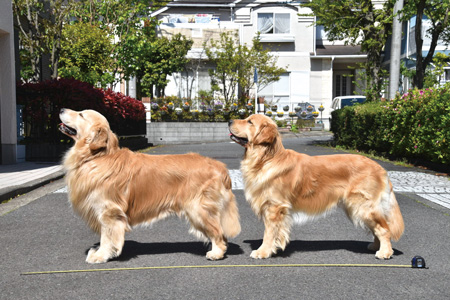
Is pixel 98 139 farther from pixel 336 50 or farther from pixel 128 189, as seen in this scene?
pixel 336 50

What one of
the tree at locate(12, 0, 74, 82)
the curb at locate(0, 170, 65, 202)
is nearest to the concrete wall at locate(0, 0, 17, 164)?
the curb at locate(0, 170, 65, 202)

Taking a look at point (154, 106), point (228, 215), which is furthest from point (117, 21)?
point (228, 215)

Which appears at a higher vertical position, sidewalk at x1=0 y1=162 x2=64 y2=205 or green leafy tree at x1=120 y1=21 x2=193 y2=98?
green leafy tree at x1=120 y1=21 x2=193 y2=98

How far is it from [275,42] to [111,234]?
3348 centimetres

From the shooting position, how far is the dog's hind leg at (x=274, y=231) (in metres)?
4.79

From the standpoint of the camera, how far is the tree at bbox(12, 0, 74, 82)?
665 inches

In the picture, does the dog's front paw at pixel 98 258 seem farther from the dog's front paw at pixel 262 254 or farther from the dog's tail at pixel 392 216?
the dog's tail at pixel 392 216

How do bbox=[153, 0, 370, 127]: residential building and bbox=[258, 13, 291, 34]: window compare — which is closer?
bbox=[153, 0, 370, 127]: residential building

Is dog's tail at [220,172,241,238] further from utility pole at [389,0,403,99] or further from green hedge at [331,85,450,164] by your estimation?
utility pole at [389,0,403,99]

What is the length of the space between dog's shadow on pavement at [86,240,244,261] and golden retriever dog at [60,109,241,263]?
304 mm

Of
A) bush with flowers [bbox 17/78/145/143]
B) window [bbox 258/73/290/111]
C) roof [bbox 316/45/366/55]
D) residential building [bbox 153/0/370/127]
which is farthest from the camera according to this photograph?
roof [bbox 316/45/366/55]

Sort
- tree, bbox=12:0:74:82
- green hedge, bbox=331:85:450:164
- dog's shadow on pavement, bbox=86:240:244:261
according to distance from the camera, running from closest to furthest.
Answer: dog's shadow on pavement, bbox=86:240:244:261, green hedge, bbox=331:85:450:164, tree, bbox=12:0:74:82

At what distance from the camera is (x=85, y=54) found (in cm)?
1923

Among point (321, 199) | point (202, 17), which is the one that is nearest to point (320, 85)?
point (202, 17)
